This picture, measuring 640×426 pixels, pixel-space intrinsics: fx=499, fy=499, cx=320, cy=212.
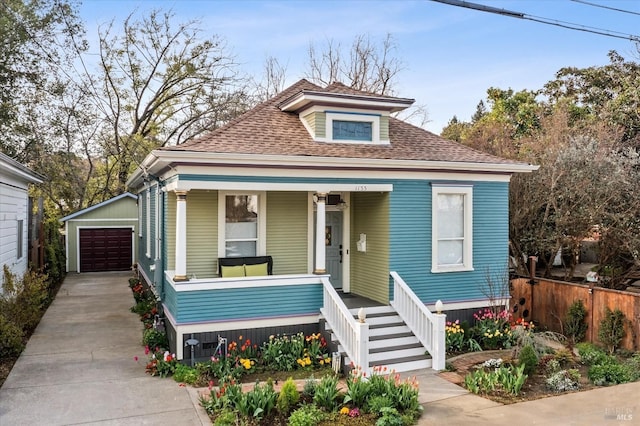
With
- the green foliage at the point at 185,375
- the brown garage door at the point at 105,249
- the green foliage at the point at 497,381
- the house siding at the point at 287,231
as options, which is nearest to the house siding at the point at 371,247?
the house siding at the point at 287,231

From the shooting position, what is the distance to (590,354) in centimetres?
951

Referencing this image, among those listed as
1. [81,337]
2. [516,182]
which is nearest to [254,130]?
[81,337]

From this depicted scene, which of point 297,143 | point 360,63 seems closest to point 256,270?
point 297,143

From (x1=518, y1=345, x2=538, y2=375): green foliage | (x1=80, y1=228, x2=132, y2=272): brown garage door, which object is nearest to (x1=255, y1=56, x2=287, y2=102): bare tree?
(x1=80, y1=228, x2=132, y2=272): brown garage door

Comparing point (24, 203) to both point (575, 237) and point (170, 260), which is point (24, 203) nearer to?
point (170, 260)

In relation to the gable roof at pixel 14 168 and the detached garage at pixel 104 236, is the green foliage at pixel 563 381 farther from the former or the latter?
the detached garage at pixel 104 236

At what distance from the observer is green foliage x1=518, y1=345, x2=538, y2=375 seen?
838 centimetres

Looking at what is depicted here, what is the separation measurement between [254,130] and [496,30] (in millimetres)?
6970

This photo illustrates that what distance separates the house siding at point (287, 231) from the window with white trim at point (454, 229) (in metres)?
3.01

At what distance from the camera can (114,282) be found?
19.3 m

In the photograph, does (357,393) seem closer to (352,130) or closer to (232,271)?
(232,271)

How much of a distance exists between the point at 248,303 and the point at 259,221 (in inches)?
78.8

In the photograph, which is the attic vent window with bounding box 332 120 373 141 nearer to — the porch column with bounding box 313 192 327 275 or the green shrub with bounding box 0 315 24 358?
the porch column with bounding box 313 192 327 275
